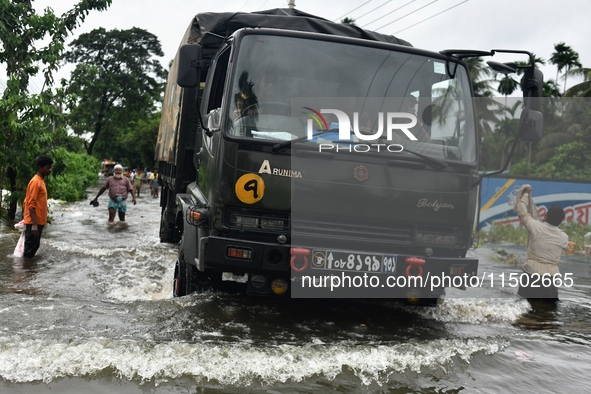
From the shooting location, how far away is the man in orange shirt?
344 inches

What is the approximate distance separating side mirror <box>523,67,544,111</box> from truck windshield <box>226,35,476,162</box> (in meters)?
0.49

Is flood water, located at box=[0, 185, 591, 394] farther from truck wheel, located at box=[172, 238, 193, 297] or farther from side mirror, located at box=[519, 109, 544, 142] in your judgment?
side mirror, located at box=[519, 109, 544, 142]

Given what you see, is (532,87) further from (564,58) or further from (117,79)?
(117,79)

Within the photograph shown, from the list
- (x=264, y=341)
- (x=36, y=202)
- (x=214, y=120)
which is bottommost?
(x=264, y=341)

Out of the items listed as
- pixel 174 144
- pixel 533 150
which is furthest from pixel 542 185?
pixel 533 150

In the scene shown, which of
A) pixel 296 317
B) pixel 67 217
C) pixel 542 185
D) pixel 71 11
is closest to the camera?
pixel 296 317

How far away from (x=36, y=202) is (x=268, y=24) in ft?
14.1

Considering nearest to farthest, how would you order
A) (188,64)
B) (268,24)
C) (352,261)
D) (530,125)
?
(352,261)
(188,64)
(530,125)
(268,24)

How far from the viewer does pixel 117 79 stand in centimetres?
4928

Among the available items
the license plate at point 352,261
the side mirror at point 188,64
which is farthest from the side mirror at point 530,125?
the side mirror at point 188,64

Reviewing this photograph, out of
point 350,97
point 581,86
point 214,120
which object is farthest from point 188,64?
point 581,86

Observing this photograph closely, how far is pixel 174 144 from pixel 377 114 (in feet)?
11.0

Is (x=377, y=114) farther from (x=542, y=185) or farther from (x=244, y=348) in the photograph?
(x=542, y=185)

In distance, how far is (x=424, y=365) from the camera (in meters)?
4.88
